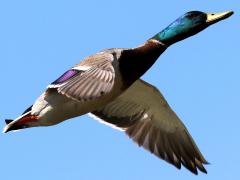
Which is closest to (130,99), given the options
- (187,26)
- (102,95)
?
(187,26)

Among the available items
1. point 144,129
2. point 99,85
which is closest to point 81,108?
point 99,85

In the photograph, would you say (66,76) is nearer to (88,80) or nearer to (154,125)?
(88,80)

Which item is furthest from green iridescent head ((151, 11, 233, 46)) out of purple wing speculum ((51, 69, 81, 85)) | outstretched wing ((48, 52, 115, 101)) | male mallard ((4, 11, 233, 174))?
purple wing speculum ((51, 69, 81, 85))

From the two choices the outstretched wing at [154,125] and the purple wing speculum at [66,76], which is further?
the outstretched wing at [154,125]

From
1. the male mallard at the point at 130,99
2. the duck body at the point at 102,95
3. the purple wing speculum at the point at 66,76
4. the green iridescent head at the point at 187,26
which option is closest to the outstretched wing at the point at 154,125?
the male mallard at the point at 130,99

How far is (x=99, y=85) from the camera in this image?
942 centimetres

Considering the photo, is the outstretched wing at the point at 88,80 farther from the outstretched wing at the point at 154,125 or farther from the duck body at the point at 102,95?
the outstretched wing at the point at 154,125

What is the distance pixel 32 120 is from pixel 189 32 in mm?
2809

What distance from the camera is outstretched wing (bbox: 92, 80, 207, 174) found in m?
13.3

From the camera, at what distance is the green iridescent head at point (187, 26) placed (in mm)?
11953

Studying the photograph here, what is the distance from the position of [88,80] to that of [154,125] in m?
4.34

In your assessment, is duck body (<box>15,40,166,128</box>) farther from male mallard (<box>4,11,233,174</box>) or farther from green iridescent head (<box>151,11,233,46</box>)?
green iridescent head (<box>151,11,233,46</box>)

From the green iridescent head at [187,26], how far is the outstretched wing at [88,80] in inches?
65.6

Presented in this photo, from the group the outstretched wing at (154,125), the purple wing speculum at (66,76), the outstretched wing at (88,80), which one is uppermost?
the purple wing speculum at (66,76)
